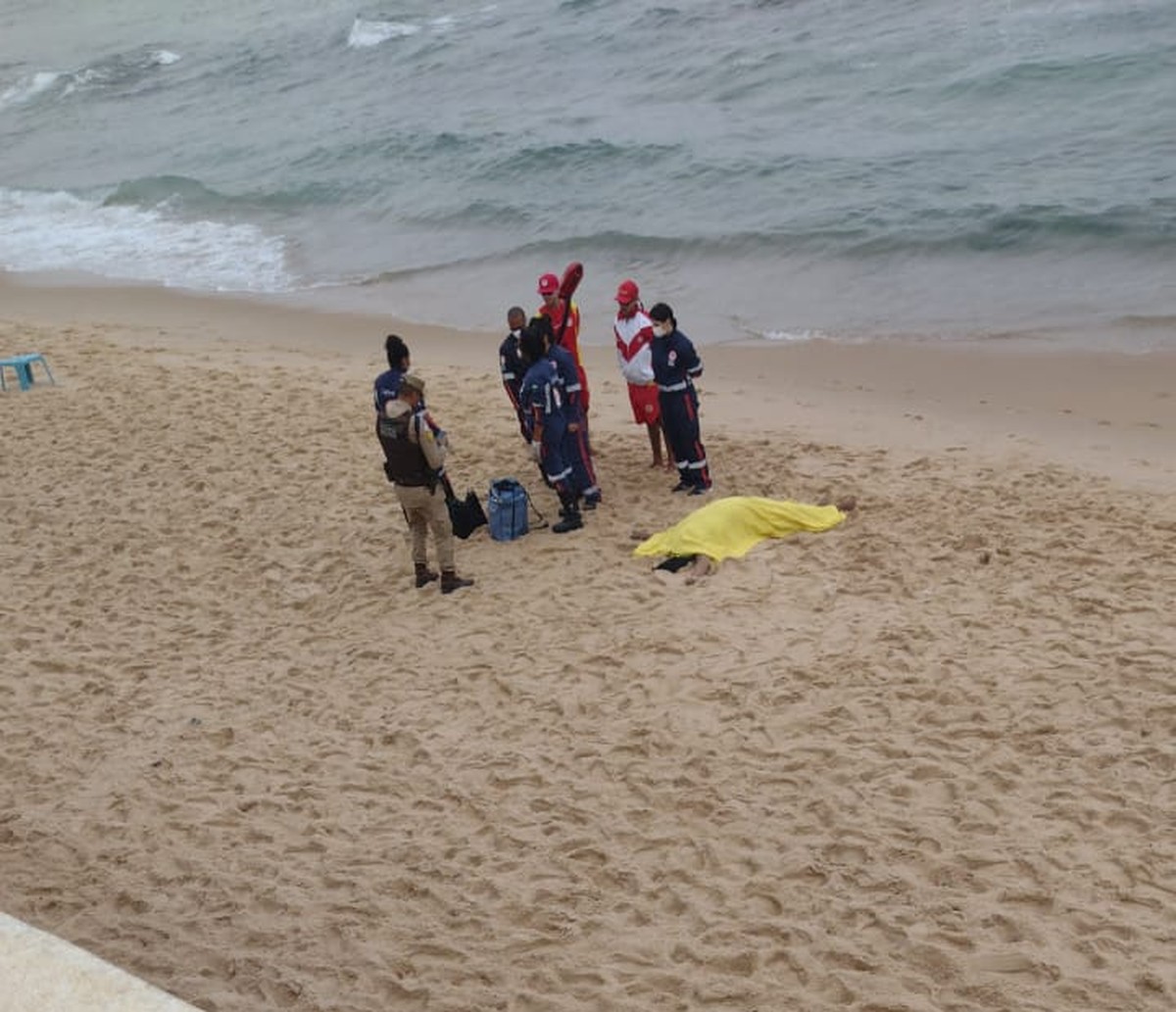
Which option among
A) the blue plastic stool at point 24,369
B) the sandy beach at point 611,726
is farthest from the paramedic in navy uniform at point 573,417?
the blue plastic stool at point 24,369

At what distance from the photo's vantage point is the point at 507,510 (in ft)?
35.0

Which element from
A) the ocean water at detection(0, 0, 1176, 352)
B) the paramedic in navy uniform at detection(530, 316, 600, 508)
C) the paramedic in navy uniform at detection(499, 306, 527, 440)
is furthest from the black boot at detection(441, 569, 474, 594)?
the ocean water at detection(0, 0, 1176, 352)

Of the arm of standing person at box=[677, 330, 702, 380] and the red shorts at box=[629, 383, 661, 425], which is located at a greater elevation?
the arm of standing person at box=[677, 330, 702, 380]

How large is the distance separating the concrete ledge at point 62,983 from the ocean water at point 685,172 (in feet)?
44.0

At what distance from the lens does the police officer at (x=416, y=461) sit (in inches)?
363

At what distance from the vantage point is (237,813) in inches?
293

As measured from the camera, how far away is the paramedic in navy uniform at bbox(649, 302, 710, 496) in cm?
1086

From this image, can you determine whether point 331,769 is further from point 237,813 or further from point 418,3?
point 418,3

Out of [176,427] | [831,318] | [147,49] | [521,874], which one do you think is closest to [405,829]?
[521,874]

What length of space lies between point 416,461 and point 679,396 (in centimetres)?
255

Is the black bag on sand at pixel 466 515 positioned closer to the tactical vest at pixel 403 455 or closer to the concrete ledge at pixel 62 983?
the tactical vest at pixel 403 455

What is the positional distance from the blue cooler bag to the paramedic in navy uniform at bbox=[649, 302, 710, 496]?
1.33 m

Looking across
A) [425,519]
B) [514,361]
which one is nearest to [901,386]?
[514,361]

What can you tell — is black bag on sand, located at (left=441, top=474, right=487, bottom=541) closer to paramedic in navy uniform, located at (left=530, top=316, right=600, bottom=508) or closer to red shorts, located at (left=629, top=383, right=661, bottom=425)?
paramedic in navy uniform, located at (left=530, top=316, right=600, bottom=508)
